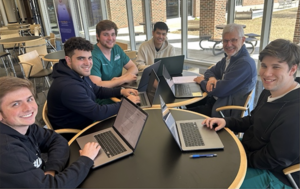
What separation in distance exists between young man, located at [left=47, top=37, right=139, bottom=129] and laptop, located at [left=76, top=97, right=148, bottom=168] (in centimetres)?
26

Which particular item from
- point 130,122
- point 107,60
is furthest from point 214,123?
point 107,60

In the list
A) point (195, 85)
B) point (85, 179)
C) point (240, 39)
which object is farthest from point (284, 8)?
point (85, 179)

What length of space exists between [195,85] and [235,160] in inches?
47.7

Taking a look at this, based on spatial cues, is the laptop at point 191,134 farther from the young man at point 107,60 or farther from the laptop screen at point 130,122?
the young man at point 107,60

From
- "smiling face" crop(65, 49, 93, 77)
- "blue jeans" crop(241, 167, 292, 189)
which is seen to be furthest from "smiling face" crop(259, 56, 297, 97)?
"smiling face" crop(65, 49, 93, 77)

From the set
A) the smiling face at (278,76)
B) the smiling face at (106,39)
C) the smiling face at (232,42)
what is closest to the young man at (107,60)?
the smiling face at (106,39)

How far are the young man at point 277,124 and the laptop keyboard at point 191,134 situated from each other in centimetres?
35

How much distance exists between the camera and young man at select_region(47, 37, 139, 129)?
1662 millimetres

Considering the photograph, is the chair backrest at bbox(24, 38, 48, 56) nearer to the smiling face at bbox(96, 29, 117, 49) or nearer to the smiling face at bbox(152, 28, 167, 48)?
the smiling face at bbox(96, 29, 117, 49)

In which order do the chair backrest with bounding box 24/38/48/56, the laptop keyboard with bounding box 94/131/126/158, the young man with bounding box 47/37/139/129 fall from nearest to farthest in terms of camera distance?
the laptop keyboard with bounding box 94/131/126/158 → the young man with bounding box 47/37/139/129 → the chair backrest with bounding box 24/38/48/56

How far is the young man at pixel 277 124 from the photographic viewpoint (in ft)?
3.88

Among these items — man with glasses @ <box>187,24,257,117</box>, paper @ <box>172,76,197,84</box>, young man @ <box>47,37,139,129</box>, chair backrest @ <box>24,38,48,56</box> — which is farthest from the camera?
chair backrest @ <box>24,38,48,56</box>

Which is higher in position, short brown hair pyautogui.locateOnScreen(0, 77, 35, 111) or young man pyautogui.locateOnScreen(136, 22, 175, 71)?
short brown hair pyautogui.locateOnScreen(0, 77, 35, 111)

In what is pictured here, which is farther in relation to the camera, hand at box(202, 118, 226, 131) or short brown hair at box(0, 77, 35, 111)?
hand at box(202, 118, 226, 131)
